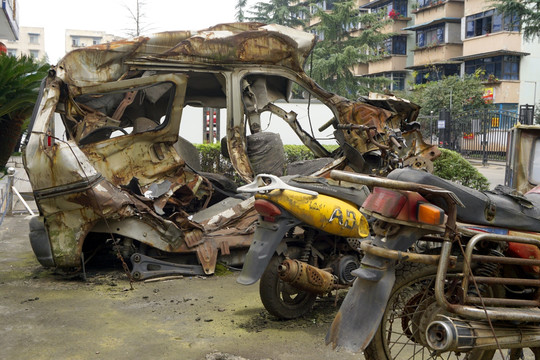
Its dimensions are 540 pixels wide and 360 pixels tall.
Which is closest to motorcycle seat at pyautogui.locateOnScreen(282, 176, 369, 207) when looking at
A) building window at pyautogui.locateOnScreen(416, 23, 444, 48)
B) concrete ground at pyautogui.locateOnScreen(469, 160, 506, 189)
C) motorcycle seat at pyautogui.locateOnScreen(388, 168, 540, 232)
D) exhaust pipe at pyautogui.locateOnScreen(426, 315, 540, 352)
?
motorcycle seat at pyautogui.locateOnScreen(388, 168, 540, 232)

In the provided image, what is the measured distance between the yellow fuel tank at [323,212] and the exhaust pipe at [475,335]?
1855mm

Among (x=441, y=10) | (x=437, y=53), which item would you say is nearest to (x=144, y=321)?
(x=437, y=53)

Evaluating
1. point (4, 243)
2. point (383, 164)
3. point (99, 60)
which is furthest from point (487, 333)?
point (4, 243)

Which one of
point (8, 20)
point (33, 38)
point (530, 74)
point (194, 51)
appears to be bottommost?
point (194, 51)

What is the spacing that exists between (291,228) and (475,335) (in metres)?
2.24

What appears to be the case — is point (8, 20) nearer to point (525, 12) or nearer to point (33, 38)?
point (525, 12)

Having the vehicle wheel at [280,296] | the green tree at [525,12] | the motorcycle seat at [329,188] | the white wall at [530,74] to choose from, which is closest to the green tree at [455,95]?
the white wall at [530,74]

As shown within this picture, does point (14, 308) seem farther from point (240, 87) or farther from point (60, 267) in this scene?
point (240, 87)

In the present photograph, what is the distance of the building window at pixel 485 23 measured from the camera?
1282 inches

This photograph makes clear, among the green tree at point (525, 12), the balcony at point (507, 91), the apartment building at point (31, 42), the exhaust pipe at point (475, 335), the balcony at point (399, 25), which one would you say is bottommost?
the exhaust pipe at point (475, 335)

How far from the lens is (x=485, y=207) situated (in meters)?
3.22

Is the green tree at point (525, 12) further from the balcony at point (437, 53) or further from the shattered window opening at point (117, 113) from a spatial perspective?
the shattered window opening at point (117, 113)

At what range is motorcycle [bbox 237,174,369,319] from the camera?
4.62 m

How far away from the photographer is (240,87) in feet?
23.2
